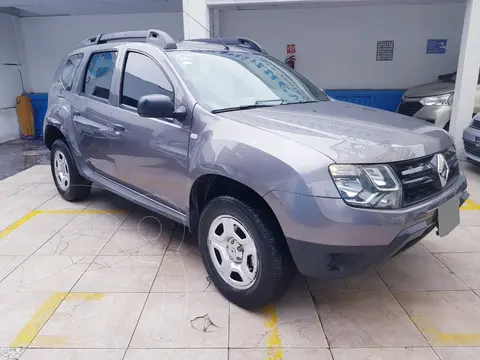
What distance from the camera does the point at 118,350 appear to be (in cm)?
225

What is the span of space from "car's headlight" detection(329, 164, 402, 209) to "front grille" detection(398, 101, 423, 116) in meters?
5.75

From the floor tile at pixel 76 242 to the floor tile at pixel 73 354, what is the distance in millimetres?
1250

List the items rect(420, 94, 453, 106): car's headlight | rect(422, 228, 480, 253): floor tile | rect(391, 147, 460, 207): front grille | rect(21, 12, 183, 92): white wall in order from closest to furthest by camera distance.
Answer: rect(391, 147, 460, 207): front grille → rect(422, 228, 480, 253): floor tile → rect(420, 94, 453, 106): car's headlight → rect(21, 12, 183, 92): white wall

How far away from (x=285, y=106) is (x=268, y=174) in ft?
2.99

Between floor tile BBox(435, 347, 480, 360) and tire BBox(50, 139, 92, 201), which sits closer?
floor tile BBox(435, 347, 480, 360)

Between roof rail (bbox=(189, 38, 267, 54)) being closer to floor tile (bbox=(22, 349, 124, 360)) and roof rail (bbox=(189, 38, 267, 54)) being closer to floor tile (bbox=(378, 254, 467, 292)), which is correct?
floor tile (bbox=(378, 254, 467, 292))

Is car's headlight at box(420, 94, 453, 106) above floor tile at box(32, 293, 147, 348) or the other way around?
above

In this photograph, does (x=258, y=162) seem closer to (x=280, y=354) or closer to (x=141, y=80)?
(x=280, y=354)

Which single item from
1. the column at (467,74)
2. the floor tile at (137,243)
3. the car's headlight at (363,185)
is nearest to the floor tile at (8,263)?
the floor tile at (137,243)

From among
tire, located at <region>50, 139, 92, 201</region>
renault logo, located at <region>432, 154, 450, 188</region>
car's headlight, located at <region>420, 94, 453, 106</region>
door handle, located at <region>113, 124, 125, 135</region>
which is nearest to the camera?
renault logo, located at <region>432, 154, 450, 188</region>

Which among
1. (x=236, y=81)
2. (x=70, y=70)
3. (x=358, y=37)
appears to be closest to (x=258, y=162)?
(x=236, y=81)

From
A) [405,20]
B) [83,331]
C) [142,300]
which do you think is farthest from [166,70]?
[405,20]

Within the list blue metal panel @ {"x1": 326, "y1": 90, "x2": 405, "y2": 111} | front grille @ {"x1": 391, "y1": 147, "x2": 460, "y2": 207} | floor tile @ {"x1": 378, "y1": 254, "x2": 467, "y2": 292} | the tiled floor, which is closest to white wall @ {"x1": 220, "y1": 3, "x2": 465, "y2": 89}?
blue metal panel @ {"x1": 326, "y1": 90, "x2": 405, "y2": 111}

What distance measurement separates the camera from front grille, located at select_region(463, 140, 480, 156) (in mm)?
5662
